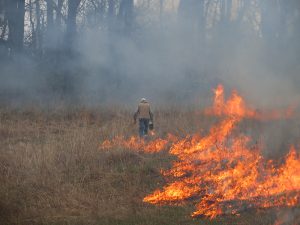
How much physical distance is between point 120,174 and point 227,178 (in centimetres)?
278

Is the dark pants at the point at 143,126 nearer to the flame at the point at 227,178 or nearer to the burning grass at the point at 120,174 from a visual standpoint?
the burning grass at the point at 120,174

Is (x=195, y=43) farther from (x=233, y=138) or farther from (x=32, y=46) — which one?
(x=233, y=138)

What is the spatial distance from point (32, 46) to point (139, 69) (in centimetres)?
640

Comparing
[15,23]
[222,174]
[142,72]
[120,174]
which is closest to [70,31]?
[15,23]

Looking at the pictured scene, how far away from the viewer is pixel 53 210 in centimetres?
941

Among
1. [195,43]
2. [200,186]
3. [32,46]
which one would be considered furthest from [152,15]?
[200,186]

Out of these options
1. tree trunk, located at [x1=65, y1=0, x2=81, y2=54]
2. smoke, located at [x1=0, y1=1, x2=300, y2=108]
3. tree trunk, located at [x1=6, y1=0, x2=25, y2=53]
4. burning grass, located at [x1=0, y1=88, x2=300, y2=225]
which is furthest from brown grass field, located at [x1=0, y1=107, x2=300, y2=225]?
tree trunk, located at [x1=6, y1=0, x2=25, y2=53]

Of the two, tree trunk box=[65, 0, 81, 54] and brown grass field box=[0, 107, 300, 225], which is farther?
tree trunk box=[65, 0, 81, 54]

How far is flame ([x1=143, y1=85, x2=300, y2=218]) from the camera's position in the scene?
969 cm

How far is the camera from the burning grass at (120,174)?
9.29 m

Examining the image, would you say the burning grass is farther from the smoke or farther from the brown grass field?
the smoke

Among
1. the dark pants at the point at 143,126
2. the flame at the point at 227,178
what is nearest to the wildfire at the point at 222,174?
the flame at the point at 227,178

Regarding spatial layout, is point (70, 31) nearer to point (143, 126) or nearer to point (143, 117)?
point (143, 117)

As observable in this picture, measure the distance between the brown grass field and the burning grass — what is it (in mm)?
21
